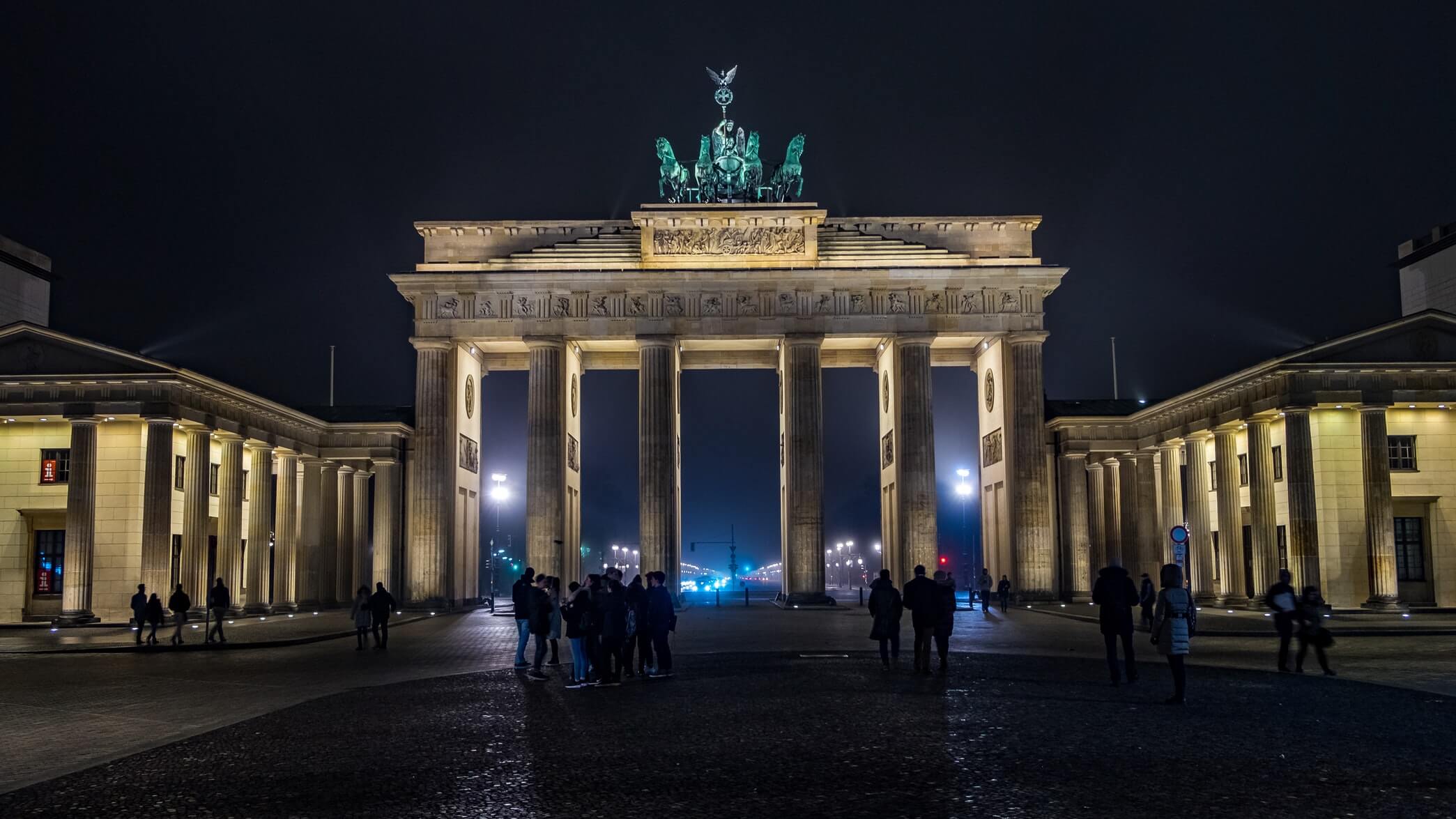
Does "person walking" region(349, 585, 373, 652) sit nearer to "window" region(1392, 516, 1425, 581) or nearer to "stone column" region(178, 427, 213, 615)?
"stone column" region(178, 427, 213, 615)

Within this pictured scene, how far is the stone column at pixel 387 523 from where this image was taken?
55.6 m

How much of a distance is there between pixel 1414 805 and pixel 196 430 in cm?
4116

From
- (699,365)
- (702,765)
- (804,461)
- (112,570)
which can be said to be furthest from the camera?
(699,365)

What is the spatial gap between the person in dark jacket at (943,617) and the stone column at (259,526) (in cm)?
3484

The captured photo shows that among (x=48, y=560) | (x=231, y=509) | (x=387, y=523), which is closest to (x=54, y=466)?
(x=48, y=560)

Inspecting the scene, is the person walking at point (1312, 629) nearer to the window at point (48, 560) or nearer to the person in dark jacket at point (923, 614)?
the person in dark jacket at point (923, 614)

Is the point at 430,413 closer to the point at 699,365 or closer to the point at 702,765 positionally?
the point at 699,365

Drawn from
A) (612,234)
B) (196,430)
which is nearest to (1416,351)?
(612,234)

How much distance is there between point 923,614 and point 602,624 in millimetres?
5431

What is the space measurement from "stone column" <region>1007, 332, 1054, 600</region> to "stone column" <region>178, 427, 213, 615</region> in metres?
31.1

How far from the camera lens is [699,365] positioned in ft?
212

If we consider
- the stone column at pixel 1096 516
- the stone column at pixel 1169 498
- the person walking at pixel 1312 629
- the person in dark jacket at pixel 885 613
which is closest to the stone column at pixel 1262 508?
the stone column at pixel 1169 498

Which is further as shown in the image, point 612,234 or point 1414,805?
point 612,234

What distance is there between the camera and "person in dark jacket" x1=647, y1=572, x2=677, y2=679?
69.4 feet
